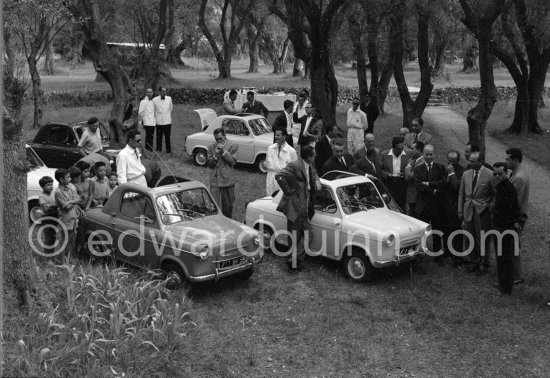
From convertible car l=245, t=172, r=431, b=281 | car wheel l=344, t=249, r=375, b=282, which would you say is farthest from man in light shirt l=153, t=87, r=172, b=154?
car wheel l=344, t=249, r=375, b=282

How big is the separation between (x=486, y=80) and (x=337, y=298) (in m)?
7.02

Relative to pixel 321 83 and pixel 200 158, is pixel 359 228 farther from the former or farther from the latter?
pixel 321 83

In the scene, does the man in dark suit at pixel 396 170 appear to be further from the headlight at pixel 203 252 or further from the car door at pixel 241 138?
the car door at pixel 241 138

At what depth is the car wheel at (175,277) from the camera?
9.10 meters

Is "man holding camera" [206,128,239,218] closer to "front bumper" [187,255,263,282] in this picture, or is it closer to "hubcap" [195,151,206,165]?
"front bumper" [187,255,263,282]

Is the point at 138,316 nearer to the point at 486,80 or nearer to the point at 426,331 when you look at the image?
the point at 426,331

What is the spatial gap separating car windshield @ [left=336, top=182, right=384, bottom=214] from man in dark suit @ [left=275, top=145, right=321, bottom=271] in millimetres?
454

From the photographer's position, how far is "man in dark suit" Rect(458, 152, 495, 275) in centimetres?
984

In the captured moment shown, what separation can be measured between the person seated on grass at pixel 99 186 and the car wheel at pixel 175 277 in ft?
6.73

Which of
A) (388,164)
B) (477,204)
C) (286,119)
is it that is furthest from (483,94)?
(477,204)

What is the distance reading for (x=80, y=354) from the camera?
6.84m

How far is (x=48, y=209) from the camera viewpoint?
10.0 m

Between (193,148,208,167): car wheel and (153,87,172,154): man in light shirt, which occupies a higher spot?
(153,87,172,154): man in light shirt

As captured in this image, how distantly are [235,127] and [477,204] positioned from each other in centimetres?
776
